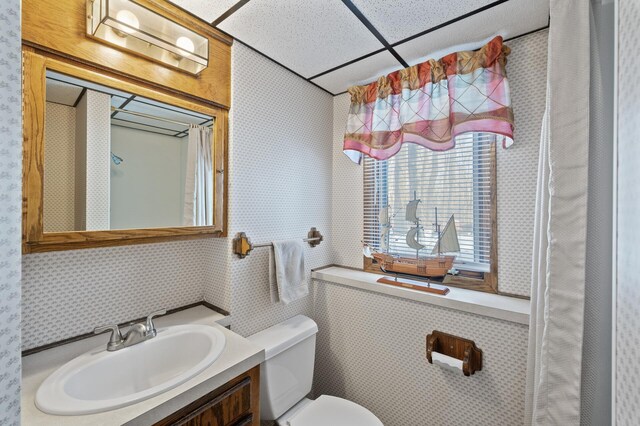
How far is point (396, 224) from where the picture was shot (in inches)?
70.9

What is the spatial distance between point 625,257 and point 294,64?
1643 mm

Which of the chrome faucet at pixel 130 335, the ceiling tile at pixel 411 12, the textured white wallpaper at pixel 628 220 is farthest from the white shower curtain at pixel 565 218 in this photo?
the chrome faucet at pixel 130 335

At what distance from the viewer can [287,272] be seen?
5.29ft

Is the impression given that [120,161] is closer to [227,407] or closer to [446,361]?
[227,407]

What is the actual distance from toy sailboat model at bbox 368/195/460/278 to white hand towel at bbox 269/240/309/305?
466 millimetres

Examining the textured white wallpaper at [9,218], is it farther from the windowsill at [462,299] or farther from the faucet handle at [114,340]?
the windowsill at [462,299]

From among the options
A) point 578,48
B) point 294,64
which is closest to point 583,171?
point 578,48

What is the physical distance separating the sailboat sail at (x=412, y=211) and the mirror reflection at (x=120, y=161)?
109 cm

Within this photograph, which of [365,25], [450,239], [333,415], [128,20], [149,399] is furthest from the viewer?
[450,239]

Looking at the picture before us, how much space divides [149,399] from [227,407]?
0.93 feet

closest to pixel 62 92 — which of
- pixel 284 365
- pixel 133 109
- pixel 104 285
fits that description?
pixel 133 109

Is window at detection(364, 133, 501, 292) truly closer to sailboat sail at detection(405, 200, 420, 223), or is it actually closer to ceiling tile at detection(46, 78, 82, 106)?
sailboat sail at detection(405, 200, 420, 223)

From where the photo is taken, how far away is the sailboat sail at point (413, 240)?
159 centimetres

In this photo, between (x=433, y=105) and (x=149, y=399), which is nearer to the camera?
(x=149, y=399)
